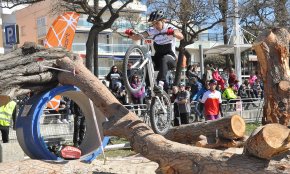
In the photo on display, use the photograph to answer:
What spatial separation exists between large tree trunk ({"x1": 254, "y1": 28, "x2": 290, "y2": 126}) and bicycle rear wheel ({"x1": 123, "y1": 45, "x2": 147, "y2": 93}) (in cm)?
200

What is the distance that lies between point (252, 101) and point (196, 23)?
794 centimetres

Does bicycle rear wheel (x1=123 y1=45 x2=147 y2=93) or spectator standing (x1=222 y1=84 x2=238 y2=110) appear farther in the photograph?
spectator standing (x1=222 y1=84 x2=238 y2=110)

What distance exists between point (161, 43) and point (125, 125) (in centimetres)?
188

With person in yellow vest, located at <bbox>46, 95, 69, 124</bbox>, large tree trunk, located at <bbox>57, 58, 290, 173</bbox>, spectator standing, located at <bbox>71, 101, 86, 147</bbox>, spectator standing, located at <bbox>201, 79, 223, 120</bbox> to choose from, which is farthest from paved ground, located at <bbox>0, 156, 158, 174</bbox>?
spectator standing, located at <bbox>201, 79, 223, 120</bbox>

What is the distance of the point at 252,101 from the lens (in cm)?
1872

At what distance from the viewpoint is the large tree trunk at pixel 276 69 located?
839cm

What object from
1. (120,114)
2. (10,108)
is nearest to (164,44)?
(120,114)

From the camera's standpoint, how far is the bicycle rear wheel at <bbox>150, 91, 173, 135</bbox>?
347 inches

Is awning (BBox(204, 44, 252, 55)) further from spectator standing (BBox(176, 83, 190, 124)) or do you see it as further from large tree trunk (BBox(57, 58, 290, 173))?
large tree trunk (BBox(57, 58, 290, 173))

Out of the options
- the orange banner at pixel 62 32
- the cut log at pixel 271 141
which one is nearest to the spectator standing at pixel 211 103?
the orange banner at pixel 62 32

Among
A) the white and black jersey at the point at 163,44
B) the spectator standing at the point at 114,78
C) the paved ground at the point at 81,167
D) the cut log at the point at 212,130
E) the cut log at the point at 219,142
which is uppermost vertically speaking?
the white and black jersey at the point at 163,44

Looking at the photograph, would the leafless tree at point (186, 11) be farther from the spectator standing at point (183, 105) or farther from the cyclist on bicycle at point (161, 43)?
the cyclist on bicycle at point (161, 43)

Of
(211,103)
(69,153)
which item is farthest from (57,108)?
(69,153)

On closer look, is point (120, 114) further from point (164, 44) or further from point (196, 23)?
point (196, 23)
